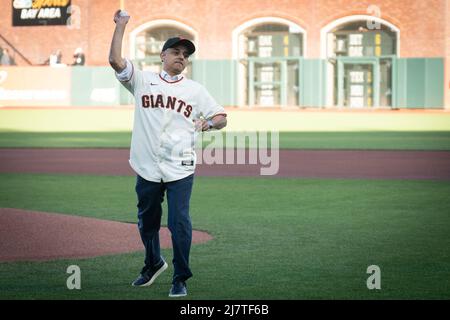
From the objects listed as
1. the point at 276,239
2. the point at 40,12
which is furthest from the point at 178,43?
the point at 40,12

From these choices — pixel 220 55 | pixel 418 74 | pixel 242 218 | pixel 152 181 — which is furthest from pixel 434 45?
pixel 152 181

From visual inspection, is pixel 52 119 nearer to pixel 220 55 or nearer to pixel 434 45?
pixel 220 55

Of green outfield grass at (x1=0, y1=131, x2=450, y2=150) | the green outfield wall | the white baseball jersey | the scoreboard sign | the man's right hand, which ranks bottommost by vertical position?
green outfield grass at (x1=0, y1=131, x2=450, y2=150)

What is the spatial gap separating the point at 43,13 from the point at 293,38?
13.9 metres

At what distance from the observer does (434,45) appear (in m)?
47.3

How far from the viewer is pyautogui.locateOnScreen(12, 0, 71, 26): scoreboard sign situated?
5359cm

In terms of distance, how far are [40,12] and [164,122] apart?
48161mm

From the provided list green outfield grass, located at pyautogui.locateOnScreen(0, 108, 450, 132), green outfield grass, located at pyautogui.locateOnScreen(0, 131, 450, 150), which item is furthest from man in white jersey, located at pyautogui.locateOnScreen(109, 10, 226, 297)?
green outfield grass, located at pyautogui.locateOnScreen(0, 108, 450, 132)

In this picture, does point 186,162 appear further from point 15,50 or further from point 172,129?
point 15,50

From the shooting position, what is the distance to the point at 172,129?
7305mm

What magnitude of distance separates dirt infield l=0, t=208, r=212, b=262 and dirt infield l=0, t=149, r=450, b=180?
7064 millimetres

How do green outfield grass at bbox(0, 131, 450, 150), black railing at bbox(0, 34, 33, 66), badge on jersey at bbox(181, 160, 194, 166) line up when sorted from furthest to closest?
black railing at bbox(0, 34, 33, 66) → green outfield grass at bbox(0, 131, 450, 150) → badge on jersey at bbox(181, 160, 194, 166)

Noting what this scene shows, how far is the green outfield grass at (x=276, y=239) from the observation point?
752 cm

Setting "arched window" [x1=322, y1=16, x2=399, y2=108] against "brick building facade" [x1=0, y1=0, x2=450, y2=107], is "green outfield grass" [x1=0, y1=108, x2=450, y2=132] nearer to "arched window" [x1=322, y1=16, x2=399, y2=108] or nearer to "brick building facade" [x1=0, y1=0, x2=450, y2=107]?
"arched window" [x1=322, y1=16, x2=399, y2=108]
